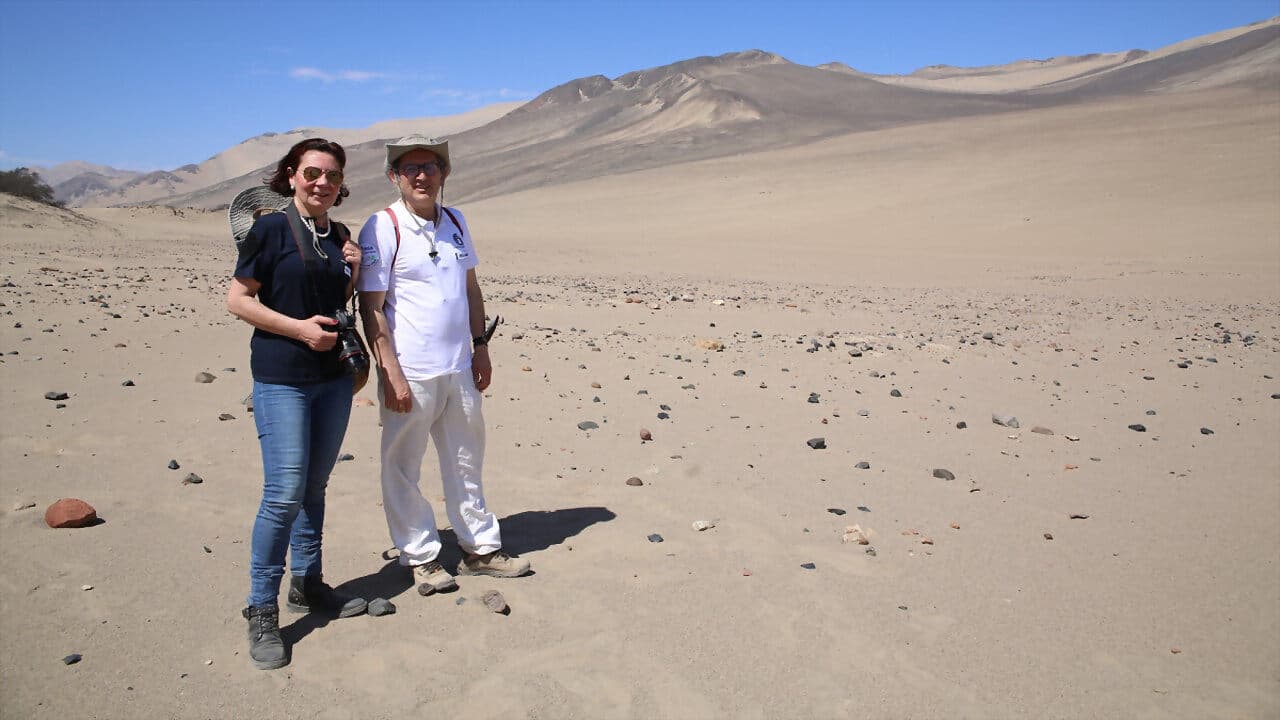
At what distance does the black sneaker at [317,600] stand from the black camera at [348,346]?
0.87 m

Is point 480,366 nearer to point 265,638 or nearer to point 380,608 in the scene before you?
point 380,608

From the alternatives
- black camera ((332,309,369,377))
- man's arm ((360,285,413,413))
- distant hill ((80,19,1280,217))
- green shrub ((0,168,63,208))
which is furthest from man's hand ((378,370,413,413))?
distant hill ((80,19,1280,217))

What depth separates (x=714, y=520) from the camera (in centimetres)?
466

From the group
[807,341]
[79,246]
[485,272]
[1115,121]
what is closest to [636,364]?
[807,341]

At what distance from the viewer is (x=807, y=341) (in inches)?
369

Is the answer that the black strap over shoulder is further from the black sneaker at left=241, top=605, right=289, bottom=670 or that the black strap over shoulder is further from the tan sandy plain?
the tan sandy plain

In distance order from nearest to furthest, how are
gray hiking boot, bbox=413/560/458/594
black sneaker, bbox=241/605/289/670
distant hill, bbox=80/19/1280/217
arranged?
1. black sneaker, bbox=241/605/289/670
2. gray hiking boot, bbox=413/560/458/594
3. distant hill, bbox=80/19/1280/217

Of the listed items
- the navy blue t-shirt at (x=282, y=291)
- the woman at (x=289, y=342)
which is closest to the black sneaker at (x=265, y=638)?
→ the woman at (x=289, y=342)

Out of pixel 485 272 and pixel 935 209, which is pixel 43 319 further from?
pixel 935 209

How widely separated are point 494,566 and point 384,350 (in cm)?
110

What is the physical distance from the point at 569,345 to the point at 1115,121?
4233 cm

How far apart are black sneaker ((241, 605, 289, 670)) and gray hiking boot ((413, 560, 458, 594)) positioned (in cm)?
62

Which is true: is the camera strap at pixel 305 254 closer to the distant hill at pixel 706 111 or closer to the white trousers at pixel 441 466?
the white trousers at pixel 441 466

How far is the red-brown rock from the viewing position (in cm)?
414
